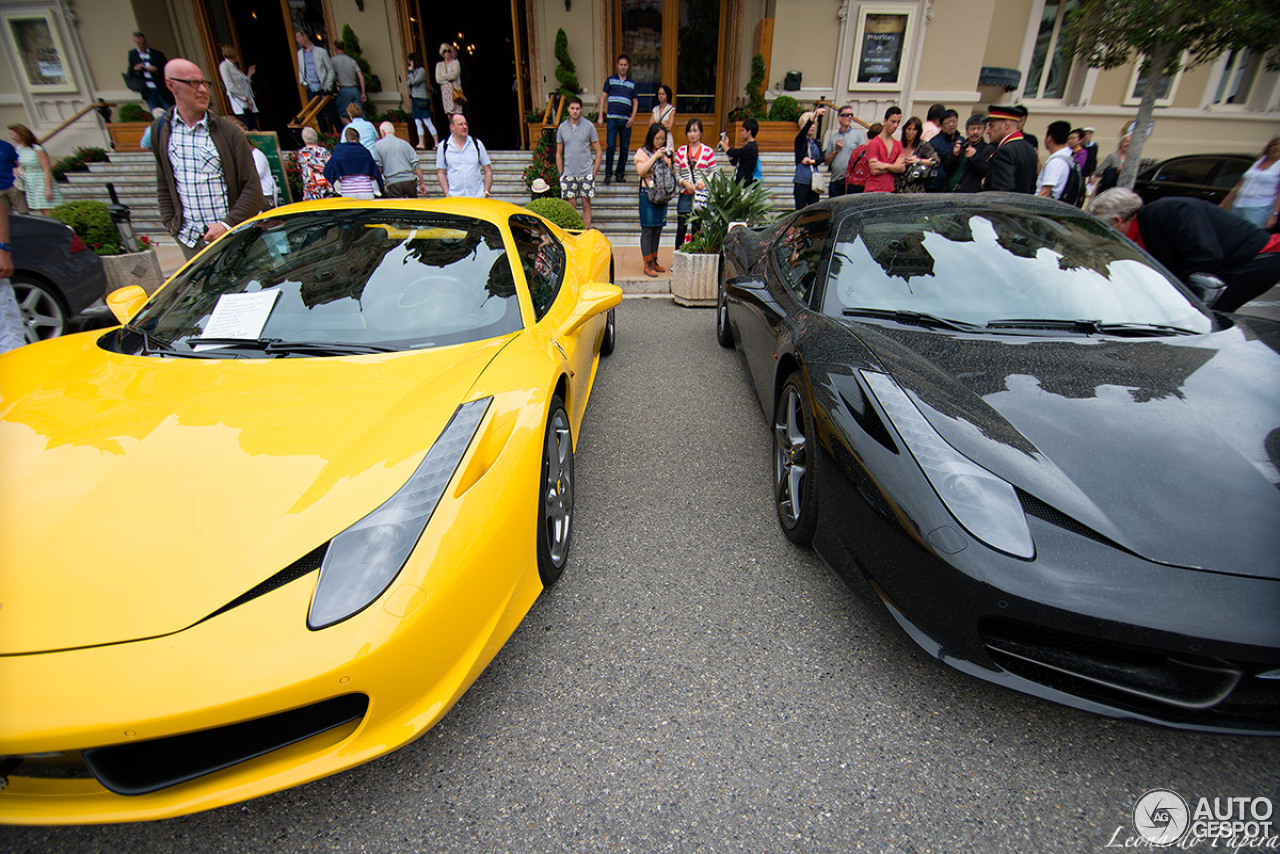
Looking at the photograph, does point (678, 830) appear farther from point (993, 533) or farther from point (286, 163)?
point (286, 163)

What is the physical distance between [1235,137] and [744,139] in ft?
50.9

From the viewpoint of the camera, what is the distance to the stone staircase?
9.36 meters

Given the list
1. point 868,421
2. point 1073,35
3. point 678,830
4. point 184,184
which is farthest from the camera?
point 1073,35

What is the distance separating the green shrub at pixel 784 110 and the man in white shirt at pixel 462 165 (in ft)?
22.1

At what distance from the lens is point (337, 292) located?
2334mm

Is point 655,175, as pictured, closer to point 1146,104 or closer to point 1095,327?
point 1095,327

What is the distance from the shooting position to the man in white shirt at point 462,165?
6270 mm

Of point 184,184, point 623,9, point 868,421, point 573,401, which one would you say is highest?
point 623,9

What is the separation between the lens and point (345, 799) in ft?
4.90

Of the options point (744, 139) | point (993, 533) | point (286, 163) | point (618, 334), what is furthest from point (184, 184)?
point (286, 163)

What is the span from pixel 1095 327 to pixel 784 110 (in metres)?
10.1

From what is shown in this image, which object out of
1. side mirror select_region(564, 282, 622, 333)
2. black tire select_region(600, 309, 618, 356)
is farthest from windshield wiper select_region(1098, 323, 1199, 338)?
black tire select_region(600, 309, 618, 356)

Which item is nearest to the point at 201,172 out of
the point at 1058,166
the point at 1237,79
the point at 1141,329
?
the point at 1141,329

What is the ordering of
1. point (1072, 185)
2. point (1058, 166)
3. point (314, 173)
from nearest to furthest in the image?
point (1058, 166) → point (1072, 185) → point (314, 173)
